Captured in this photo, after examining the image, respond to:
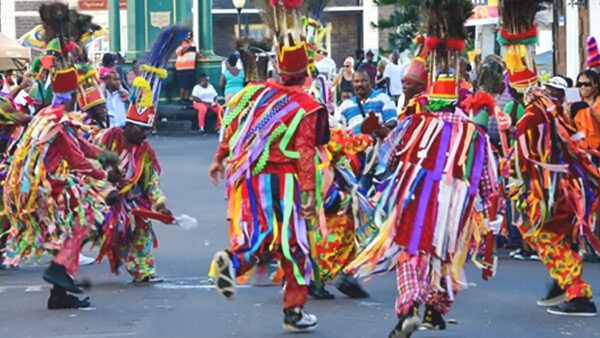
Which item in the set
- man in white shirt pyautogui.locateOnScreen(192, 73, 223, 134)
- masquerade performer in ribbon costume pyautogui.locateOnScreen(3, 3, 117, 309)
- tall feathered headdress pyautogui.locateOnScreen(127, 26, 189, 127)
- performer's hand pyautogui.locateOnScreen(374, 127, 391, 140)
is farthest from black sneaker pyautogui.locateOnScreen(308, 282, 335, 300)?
man in white shirt pyautogui.locateOnScreen(192, 73, 223, 134)

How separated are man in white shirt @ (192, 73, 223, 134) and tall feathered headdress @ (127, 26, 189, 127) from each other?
2014 centimetres

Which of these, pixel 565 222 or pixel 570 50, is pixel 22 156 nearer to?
pixel 565 222

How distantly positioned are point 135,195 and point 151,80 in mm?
1028

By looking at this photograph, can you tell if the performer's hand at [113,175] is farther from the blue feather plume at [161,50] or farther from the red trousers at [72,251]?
the blue feather plume at [161,50]

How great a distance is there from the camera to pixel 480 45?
115ft

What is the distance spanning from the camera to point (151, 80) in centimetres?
1312

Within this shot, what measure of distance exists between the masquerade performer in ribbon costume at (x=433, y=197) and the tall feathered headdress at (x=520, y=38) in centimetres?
130

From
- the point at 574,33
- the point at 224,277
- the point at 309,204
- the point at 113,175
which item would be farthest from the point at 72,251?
the point at 574,33

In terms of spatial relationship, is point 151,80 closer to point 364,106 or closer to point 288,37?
point 364,106

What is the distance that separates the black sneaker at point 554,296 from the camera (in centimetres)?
1128

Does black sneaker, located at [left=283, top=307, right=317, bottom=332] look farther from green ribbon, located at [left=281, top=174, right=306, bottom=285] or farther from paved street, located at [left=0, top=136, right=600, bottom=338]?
green ribbon, located at [left=281, top=174, right=306, bottom=285]

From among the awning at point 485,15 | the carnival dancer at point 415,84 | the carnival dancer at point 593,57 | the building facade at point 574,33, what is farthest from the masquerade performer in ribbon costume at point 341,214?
the awning at point 485,15

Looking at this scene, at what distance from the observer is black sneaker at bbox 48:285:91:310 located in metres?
11.5

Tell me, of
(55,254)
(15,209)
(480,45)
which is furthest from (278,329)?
(480,45)
